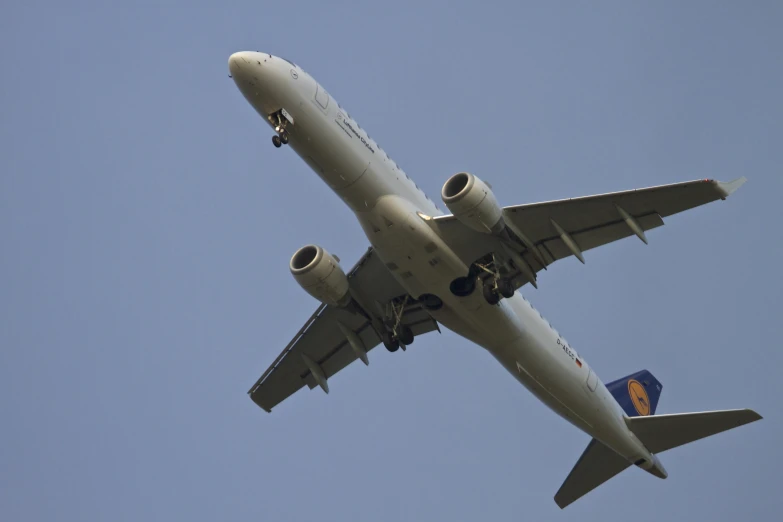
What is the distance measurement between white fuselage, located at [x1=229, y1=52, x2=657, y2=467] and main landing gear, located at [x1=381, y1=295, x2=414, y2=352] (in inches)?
61.6

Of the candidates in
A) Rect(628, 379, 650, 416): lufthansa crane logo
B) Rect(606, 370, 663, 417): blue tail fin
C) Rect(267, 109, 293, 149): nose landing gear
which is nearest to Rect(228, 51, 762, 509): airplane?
Rect(267, 109, 293, 149): nose landing gear

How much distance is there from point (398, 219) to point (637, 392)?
14.6 m

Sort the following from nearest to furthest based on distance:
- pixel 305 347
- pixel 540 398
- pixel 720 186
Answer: pixel 720 186 < pixel 540 398 < pixel 305 347

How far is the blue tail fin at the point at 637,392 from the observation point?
131 ft

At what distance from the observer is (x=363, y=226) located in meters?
33.2

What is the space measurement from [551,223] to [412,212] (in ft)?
14.7

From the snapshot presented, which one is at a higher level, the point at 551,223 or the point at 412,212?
the point at 412,212

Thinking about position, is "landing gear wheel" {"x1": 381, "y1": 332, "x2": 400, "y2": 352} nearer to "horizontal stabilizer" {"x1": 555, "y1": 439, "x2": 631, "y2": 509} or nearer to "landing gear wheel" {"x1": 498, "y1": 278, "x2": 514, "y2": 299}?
"landing gear wheel" {"x1": 498, "y1": 278, "x2": 514, "y2": 299}

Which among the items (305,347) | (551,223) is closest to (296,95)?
(551,223)

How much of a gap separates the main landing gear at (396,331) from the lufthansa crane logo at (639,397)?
978cm

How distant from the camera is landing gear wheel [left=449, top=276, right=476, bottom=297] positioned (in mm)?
33594

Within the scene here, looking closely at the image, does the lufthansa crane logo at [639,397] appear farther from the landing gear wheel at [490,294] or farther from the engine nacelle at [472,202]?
the engine nacelle at [472,202]

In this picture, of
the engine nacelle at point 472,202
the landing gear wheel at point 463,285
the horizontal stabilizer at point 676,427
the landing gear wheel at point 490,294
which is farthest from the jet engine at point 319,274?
the horizontal stabilizer at point 676,427

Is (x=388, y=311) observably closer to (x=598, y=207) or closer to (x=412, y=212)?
(x=412, y=212)
